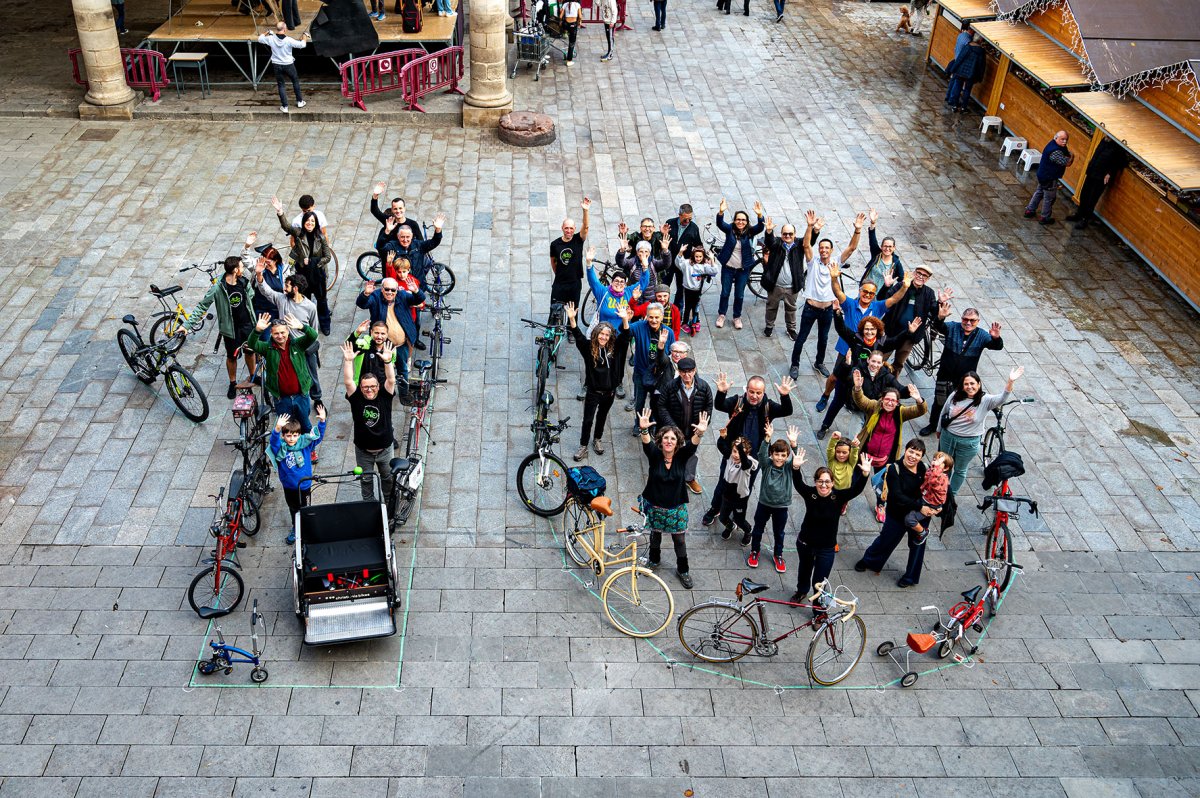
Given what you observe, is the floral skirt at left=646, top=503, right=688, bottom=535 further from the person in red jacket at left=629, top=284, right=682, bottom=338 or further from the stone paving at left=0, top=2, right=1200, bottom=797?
the person in red jacket at left=629, top=284, right=682, bottom=338

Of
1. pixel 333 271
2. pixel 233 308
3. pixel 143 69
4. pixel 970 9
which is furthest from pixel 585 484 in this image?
pixel 970 9

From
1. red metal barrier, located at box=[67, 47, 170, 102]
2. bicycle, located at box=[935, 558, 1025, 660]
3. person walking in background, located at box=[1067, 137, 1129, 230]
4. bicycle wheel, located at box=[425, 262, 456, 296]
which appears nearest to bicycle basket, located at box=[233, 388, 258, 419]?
bicycle wheel, located at box=[425, 262, 456, 296]

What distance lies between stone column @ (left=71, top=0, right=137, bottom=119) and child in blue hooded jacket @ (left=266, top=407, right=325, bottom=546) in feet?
38.1

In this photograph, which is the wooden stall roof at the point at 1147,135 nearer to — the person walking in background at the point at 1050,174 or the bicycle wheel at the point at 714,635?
the person walking in background at the point at 1050,174

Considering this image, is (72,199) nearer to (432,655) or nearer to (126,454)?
(126,454)

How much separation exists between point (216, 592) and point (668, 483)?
399cm

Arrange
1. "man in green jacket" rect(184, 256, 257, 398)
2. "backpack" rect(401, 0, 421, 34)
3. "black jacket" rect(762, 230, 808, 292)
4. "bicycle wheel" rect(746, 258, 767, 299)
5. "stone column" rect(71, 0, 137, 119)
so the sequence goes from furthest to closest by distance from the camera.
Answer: "backpack" rect(401, 0, 421, 34) → "stone column" rect(71, 0, 137, 119) → "bicycle wheel" rect(746, 258, 767, 299) → "black jacket" rect(762, 230, 808, 292) → "man in green jacket" rect(184, 256, 257, 398)

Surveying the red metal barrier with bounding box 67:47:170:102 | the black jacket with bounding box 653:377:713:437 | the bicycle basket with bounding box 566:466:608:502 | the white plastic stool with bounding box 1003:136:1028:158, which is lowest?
the bicycle basket with bounding box 566:466:608:502

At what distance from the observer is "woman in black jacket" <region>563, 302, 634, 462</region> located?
992 cm

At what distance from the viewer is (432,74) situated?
18844 mm

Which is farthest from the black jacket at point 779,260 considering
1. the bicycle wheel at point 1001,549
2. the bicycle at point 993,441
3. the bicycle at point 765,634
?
the bicycle at point 765,634

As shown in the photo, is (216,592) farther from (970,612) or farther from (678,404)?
(970,612)

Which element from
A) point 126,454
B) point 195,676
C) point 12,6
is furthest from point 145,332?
point 12,6

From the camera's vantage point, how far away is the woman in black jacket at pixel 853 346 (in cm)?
1028
